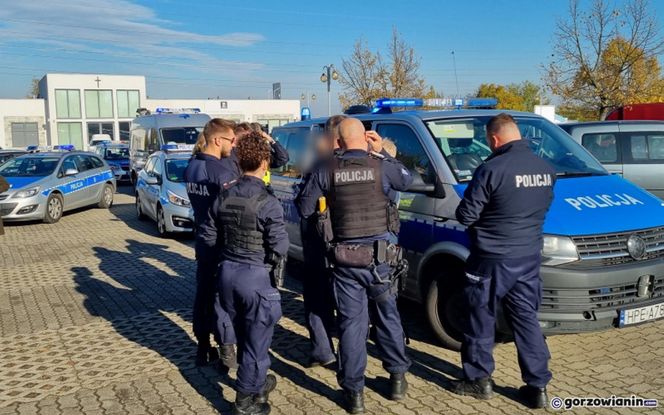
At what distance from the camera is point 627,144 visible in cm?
920

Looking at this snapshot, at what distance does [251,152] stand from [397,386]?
1907 mm

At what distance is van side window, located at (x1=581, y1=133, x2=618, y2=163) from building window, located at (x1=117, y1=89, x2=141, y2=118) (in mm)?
53912

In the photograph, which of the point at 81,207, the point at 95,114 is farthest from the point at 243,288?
the point at 95,114

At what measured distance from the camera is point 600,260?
168 inches

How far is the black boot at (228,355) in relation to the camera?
4606 millimetres

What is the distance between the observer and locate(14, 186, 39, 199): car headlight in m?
12.8

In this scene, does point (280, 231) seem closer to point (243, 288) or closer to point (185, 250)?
point (243, 288)

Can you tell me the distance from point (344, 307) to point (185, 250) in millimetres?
6533

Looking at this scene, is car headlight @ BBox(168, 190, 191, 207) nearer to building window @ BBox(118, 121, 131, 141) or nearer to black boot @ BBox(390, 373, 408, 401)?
black boot @ BBox(390, 373, 408, 401)

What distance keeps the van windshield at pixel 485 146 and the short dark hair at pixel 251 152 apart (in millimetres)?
1850

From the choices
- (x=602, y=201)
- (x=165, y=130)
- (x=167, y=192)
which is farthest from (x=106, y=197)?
(x=602, y=201)

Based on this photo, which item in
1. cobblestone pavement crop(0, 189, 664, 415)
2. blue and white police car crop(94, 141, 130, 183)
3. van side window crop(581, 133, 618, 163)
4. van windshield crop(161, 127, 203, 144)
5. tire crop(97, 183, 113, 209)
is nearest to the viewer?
cobblestone pavement crop(0, 189, 664, 415)

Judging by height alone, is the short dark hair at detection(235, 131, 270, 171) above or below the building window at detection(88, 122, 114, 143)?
below

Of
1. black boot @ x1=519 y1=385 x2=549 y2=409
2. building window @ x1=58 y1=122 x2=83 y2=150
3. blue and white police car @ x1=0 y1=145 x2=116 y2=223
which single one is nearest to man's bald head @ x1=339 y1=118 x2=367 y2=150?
black boot @ x1=519 y1=385 x2=549 y2=409
